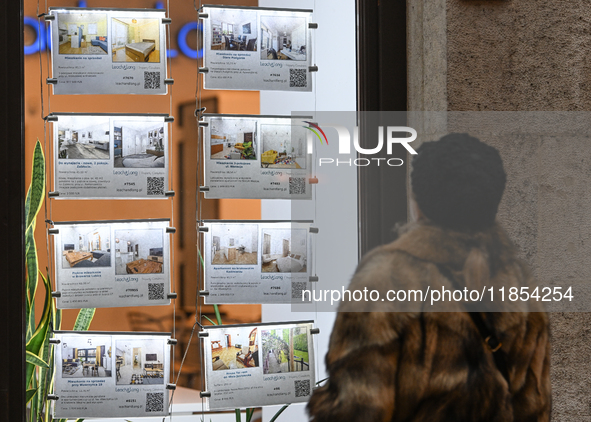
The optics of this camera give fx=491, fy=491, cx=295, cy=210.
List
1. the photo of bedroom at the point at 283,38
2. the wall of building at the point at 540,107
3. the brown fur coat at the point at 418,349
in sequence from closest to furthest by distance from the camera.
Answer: the brown fur coat at the point at 418,349, the wall of building at the point at 540,107, the photo of bedroom at the point at 283,38

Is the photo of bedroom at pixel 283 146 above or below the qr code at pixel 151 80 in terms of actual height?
below

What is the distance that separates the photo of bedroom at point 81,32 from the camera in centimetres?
197

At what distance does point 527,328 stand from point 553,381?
0.76m

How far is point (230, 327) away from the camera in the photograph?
203 centimetres

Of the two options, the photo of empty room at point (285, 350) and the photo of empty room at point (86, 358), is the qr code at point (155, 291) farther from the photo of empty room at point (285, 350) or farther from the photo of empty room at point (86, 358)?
the photo of empty room at point (285, 350)

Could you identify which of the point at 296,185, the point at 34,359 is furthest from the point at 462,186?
the point at 34,359

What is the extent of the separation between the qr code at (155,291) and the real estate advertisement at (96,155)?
1.25 feet

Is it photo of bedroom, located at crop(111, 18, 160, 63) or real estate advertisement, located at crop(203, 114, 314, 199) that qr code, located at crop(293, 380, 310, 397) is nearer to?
real estate advertisement, located at crop(203, 114, 314, 199)

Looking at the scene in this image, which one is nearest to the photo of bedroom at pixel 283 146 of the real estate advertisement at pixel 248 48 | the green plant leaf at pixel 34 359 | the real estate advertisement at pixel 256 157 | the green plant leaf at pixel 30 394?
the real estate advertisement at pixel 256 157

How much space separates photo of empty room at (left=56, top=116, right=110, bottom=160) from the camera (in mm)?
1962

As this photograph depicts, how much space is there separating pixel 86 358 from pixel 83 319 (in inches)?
6.3

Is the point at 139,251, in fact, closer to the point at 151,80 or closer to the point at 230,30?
the point at 151,80

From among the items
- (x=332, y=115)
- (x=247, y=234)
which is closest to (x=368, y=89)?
(x=332, y=115)

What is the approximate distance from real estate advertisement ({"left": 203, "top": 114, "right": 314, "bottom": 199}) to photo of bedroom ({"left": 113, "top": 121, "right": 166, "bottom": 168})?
0.19 meters
